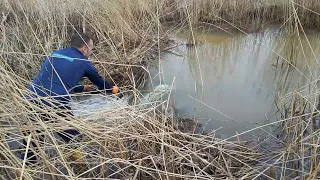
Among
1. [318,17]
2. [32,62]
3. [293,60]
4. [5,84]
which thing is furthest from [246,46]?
[5,84]

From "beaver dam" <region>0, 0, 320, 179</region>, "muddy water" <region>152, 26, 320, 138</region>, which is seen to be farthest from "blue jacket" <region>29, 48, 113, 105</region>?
"muddy water" <region>152, 26, 320, 138</region>

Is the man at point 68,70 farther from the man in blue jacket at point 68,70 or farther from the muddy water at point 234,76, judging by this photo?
the muddy water at point 234,76

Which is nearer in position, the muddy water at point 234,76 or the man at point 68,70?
the man at point 68,70

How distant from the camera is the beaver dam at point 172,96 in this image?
1.58 meters

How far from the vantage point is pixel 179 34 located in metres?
5.75

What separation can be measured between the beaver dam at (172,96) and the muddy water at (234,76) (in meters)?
0.02

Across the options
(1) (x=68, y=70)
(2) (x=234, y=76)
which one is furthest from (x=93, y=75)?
(2) (x=234, y=76)

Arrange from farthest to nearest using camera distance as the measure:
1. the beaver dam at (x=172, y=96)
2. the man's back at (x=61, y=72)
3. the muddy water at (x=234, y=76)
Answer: the muddy water at (x=234, y=76), the man's back at (x=61, y=72), the beaver dam at (x=172, y=96)

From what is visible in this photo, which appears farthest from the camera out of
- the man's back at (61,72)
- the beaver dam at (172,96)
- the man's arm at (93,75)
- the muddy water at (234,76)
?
the muddy water at (234,76)

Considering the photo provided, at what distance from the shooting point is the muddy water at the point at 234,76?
2.96 meters

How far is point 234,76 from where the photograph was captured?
12.8 feet

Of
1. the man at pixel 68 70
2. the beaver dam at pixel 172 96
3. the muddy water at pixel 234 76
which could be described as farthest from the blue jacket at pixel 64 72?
the muddy water at pixel 234 76

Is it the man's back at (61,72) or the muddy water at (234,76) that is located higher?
the man's back at (61,72)

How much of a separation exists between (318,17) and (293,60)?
70.1 inches
